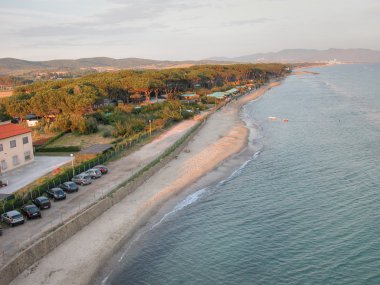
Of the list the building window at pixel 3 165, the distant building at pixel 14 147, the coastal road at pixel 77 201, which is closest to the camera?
the coastal road at pixel 77 201

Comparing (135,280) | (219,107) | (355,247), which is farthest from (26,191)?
(219,107)

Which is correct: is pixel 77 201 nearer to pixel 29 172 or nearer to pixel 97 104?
pixel 29 172

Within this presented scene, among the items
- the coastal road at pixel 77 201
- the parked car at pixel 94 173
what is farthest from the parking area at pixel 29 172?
the coastal road at pixel 77 201

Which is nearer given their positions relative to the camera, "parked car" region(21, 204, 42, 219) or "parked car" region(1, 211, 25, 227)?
"parked car" region(1, 211, 25, 227)

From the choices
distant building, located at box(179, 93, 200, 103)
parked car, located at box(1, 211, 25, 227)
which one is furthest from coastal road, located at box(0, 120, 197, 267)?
distant building, located at box(179, 93, 200, 103)

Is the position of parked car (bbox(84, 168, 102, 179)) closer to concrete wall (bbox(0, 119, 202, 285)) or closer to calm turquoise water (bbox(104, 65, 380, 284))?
concrete wall (bbox(0, 119, 202, 285))

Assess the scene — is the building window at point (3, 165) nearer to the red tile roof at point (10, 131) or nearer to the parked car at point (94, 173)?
the red tile roof at point (10, 131)
